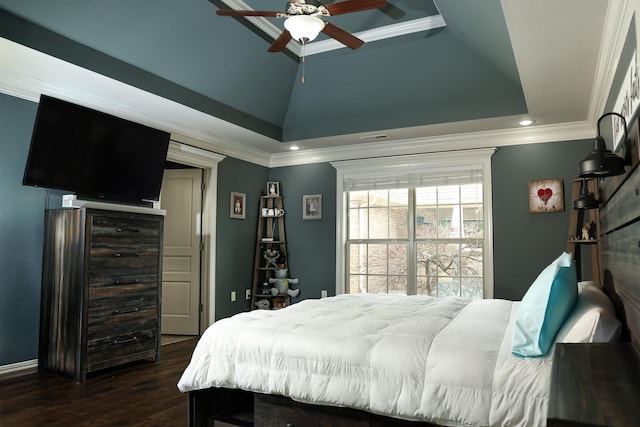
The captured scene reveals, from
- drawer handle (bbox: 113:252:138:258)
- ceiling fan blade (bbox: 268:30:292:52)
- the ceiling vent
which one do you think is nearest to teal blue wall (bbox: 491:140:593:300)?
the ceiling vent

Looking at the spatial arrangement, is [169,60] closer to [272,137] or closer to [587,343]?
[272,137]

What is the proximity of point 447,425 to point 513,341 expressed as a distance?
45 cm

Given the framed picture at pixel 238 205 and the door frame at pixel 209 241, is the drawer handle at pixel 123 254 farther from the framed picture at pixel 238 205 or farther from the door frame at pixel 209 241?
the framed picture at pixel 238 205

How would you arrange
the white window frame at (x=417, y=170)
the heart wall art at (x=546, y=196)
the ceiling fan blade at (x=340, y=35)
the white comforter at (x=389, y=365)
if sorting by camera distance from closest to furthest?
the white comforter at (x=389, y=365)
the ceiling fan blade at (x=340, y=35)
the heart wall art at (x=546, y=196)
the white window frame at (x=417, y=170)

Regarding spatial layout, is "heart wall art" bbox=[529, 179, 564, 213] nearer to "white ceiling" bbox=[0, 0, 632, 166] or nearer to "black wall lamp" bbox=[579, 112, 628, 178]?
"white ceiling" bbox=[0, 0, 632, 166]

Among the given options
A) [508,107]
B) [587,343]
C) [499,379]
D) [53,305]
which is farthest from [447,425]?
[508,107]

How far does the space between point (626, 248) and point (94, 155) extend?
3899 millimetres

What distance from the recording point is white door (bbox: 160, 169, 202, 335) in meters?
5.60

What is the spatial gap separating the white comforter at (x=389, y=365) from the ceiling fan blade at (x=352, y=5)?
6.38 feet

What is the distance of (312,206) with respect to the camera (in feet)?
20.6

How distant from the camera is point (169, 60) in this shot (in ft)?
13.4

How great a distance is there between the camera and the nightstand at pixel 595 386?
97 cm

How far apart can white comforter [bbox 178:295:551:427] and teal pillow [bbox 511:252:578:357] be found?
59 millimetres

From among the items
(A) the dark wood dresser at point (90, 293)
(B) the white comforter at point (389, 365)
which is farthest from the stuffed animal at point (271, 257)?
(B) the white comforter at point (389, 365)
